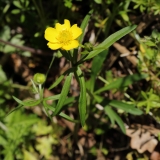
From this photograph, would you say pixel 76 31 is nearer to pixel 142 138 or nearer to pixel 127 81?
pixel 127 81

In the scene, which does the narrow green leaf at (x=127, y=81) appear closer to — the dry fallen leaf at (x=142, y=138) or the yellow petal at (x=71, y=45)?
the dry fallen leaf at (x=142, y=138)

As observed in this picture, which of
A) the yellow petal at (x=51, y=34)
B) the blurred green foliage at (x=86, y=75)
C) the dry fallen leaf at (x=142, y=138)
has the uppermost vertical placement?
the yellow petal at (x=51, y=34)

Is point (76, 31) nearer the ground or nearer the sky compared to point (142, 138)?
nearer the sky

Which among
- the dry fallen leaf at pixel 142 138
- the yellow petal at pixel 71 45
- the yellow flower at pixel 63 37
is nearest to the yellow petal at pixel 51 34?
the yellow flower at pixel 63 37

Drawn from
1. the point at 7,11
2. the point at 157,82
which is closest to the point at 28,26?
the point at 7,11

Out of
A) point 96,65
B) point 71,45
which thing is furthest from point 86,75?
point 71,45

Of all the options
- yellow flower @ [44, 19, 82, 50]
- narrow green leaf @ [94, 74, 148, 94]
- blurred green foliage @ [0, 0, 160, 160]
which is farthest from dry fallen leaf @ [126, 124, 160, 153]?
yellow flower @ [44, 19, 82, 50]

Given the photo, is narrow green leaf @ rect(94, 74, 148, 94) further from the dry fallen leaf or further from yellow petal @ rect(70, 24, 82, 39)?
yellow petal @ rect(70, 24, 82, 39)
